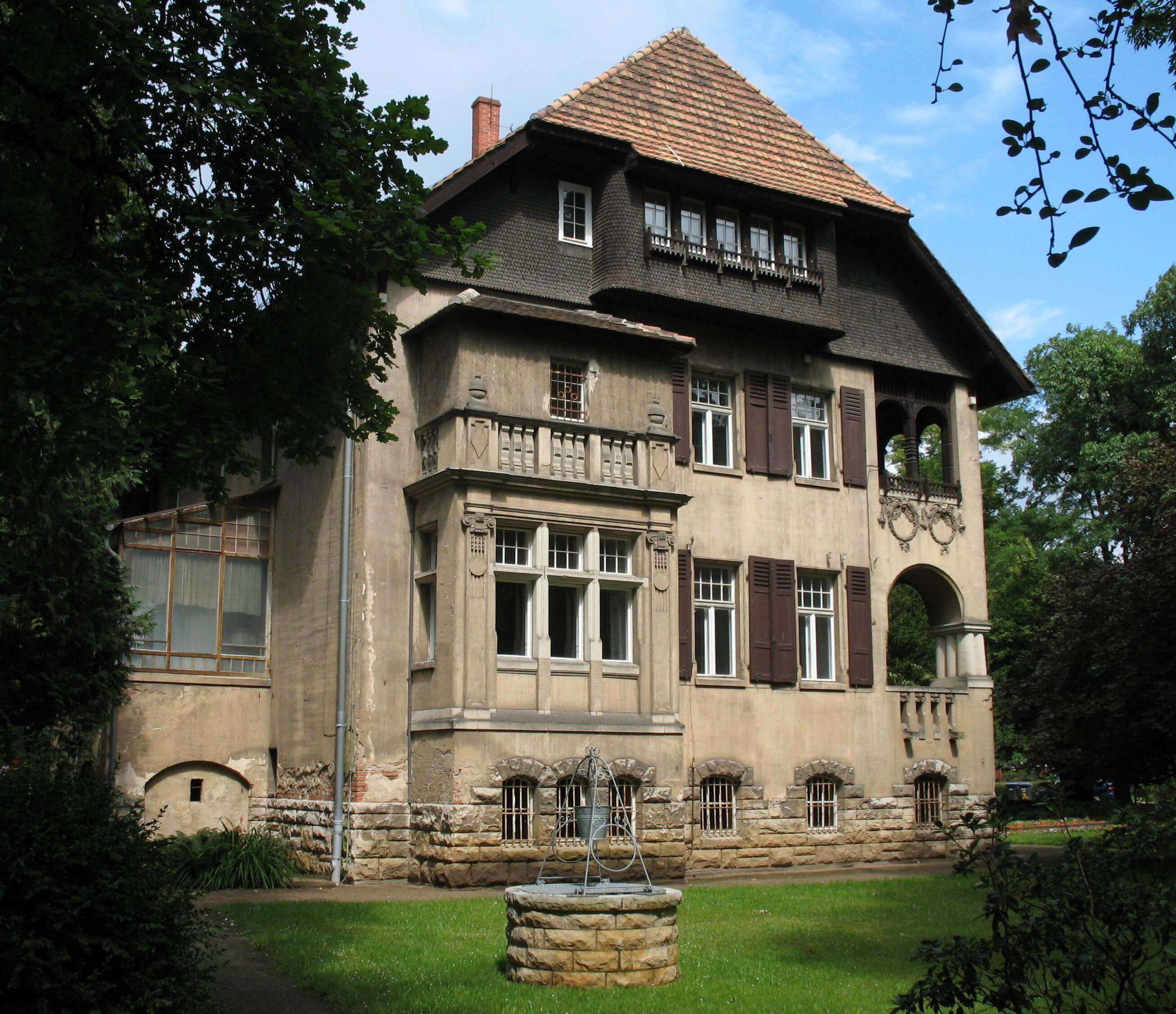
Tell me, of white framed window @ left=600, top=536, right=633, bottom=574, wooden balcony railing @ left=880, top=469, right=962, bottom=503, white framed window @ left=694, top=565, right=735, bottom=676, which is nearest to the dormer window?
wooden balcony railing @ left=880, top=469, right=962, bottom=503

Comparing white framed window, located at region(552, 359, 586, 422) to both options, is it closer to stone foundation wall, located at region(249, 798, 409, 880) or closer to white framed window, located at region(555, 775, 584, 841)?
white framed window, located at region(555, 775, 584, 841)

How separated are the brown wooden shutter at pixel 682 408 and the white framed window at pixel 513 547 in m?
3.55

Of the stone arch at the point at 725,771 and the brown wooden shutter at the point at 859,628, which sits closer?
the stone arch at the point at 725,771

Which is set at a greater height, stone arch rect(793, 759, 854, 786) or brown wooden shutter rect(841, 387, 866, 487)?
brown wooden shutter rect(841, 387, 866, 487)

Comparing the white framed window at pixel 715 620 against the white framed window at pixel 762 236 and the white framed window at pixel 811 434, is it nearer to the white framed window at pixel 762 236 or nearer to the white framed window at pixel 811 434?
the white framed window at pixel 811 434

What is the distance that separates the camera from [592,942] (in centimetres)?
1120

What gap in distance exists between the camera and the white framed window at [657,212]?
905 inches

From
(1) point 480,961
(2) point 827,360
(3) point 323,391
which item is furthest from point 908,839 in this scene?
(3) point 323,391

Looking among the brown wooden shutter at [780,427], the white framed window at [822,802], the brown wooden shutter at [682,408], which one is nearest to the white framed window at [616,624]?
the brown wooden shutter at [682,408]

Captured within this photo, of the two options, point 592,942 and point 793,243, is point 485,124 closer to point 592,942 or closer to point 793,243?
point 793,243

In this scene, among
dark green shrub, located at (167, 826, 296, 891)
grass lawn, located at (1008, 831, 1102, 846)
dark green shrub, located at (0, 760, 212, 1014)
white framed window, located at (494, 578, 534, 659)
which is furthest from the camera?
grass lawn, located at (1008, 831, 1102, 846)

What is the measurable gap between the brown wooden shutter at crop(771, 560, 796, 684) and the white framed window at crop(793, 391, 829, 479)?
2013mm

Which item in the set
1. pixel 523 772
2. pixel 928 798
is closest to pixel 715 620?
pixel 523 772

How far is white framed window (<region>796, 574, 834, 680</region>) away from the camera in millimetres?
23828
